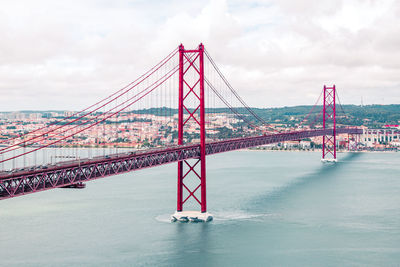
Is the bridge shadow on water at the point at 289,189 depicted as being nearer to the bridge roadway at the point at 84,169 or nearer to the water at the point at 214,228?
the water at the point at 214,228

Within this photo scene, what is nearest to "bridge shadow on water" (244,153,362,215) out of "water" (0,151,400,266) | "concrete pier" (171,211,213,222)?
"water" (0,151,400,266)

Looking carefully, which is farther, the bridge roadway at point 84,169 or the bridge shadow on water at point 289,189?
the bridge shadow on water at point 289,189

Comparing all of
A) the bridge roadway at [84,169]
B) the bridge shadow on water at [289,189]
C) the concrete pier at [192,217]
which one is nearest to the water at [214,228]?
the bridge shadow on water at [289,189]

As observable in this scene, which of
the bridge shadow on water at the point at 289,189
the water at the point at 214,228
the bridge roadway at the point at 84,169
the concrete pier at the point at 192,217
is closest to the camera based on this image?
the bridge roadway at the point at 84,169

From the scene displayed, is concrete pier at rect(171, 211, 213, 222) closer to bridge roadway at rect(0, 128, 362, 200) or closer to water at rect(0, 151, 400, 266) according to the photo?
water at rect(0, 151, 400, 266)

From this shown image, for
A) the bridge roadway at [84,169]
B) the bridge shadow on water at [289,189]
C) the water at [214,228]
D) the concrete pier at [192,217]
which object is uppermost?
the bridge roadway at [84,169]

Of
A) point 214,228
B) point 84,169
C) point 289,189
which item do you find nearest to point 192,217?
point 214,228
